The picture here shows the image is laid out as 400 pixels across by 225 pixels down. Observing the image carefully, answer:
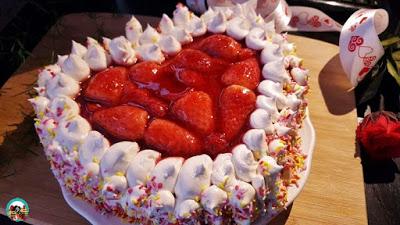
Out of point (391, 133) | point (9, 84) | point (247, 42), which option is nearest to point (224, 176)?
point (247, 42)

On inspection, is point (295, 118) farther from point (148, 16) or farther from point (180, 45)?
point (148, 16)

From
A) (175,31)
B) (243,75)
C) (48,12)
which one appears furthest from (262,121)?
(48,12)

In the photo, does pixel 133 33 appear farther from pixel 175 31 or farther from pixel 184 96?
pixel 184 96

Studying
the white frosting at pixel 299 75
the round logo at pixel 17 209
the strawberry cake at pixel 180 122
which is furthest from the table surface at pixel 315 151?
the white frosting at pixel 299 75

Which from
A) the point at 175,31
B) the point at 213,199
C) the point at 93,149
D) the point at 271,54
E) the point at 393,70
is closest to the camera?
the point at 213,199

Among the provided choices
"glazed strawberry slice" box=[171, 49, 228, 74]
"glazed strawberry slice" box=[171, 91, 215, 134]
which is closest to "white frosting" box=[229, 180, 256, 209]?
"glazed strawberry slice" box=[171, 91, 215, 134]

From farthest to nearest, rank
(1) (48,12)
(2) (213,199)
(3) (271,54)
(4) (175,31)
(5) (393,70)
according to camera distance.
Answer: (1) (48,12) < (5) (393,70) < (4) (175,31) < (3) (271,54) < (2) (213,199)

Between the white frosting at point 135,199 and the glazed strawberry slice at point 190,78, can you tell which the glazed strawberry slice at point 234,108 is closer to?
the glazed strawberry slice at point 190,78

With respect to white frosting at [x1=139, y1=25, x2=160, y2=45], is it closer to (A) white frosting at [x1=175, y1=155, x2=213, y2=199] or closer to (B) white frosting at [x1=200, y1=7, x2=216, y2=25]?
(B) white frosting at [x1=200, y1=7, x2=216, y2=25]
